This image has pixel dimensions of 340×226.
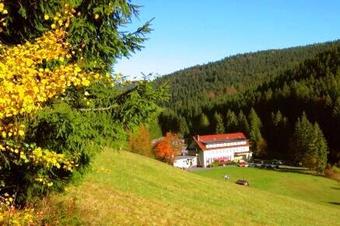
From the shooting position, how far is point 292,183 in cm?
8694

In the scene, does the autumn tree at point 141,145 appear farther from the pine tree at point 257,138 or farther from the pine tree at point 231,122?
the pine tree at point 231,122

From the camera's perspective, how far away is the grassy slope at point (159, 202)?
17.5 metres

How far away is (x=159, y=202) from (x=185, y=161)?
390 feet

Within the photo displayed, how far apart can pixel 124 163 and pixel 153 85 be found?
24.9 m

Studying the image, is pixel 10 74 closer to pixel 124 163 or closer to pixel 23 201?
pixel 23 201

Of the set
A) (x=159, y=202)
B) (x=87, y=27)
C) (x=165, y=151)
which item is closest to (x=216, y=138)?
(x=165, y=151)

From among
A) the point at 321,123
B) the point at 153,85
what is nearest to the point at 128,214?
the point at 153,85

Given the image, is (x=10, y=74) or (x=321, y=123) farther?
(x=321, y=123)

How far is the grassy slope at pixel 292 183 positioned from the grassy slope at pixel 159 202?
3271 cm

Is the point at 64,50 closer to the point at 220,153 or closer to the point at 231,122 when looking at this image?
the point at 220,153

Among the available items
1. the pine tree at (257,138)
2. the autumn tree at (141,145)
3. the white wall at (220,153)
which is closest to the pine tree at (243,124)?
the pine tree at (257,138)

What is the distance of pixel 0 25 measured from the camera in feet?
36.2

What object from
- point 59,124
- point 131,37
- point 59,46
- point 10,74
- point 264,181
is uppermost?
point 131,37

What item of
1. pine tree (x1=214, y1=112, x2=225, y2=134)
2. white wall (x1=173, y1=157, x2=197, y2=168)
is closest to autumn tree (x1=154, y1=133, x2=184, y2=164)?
white wall (x1=173, y1=157, x2=197, y2=168)
